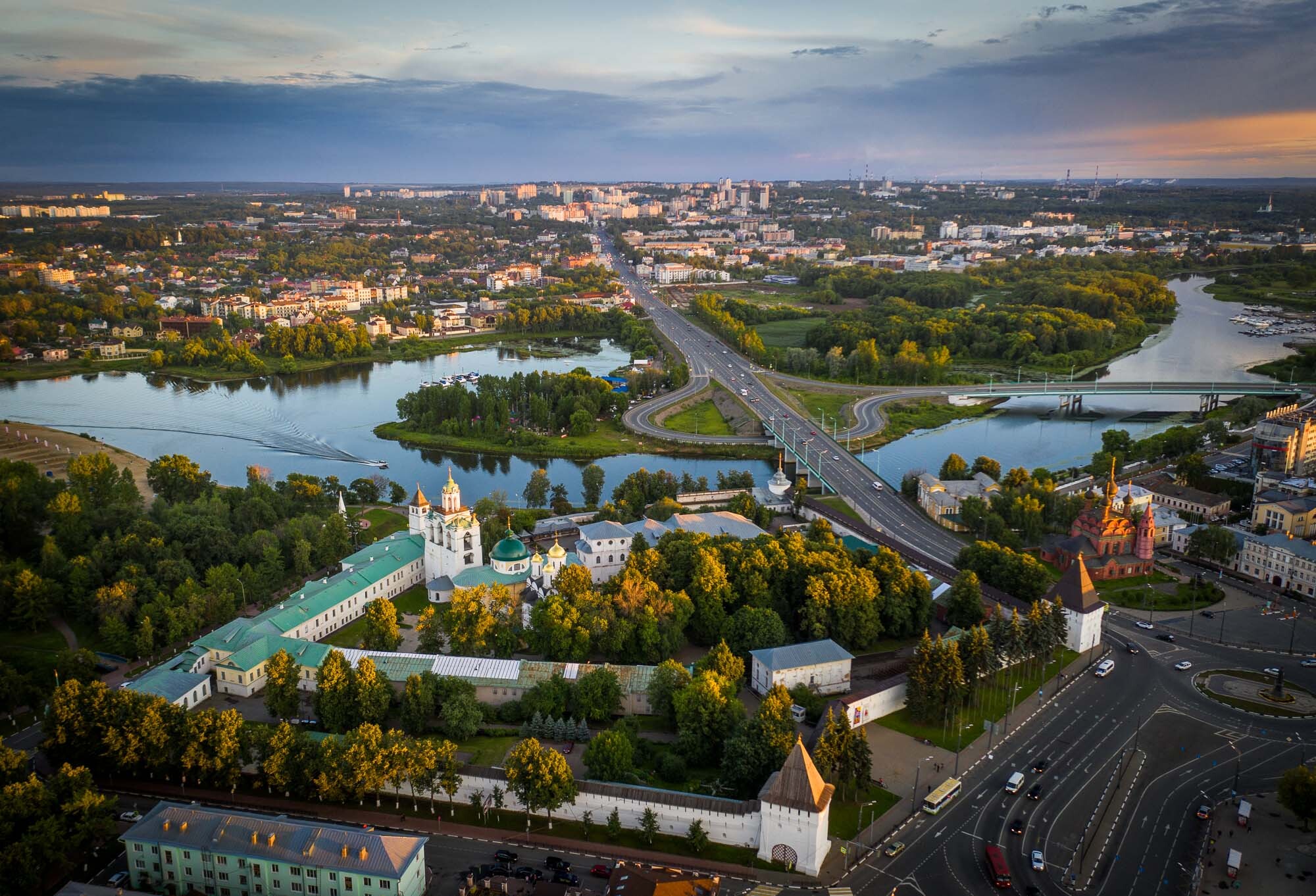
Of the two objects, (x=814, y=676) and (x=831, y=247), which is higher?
(x=831, y=247)

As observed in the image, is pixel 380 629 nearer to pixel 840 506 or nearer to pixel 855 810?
pixel 855 810

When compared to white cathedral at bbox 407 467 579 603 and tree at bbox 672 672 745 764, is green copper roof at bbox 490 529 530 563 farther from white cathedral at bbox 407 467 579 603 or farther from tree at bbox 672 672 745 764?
tree at bbox 672 672 745 764

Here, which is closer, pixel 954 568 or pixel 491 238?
pixel 954 568

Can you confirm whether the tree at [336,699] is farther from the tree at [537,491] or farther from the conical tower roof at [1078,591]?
the conical tower roof at [1078,591]

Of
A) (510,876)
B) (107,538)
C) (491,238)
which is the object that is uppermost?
(491,238)

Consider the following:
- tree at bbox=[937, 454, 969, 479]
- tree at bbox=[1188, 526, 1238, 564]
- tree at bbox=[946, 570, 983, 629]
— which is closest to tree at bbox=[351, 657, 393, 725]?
tree at bbox=[946, 570, 983, 629]

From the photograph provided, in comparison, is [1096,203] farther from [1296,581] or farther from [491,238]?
[1296,581]

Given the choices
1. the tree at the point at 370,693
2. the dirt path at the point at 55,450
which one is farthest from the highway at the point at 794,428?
the dirt path at the point at 55,450

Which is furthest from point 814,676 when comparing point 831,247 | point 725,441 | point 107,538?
point 831,247
